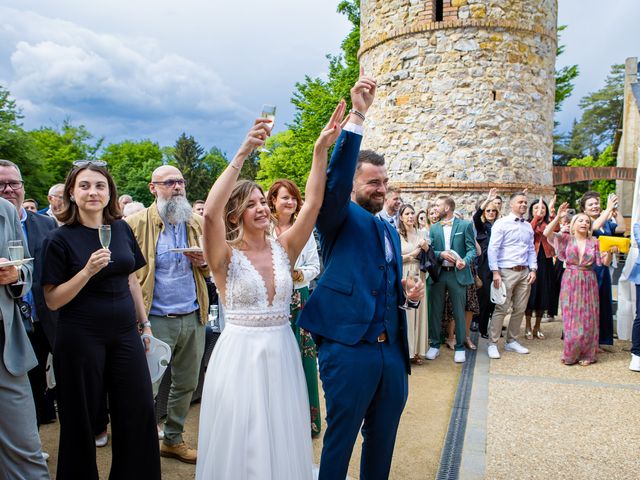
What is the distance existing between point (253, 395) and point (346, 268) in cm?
80

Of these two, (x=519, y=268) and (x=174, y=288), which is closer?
(x=174, y=288)

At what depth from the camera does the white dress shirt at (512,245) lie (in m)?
7.27

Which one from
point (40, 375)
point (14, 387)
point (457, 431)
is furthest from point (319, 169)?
point (40, 375)

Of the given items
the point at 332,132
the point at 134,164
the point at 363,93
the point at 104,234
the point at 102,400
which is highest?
the point at 134,164

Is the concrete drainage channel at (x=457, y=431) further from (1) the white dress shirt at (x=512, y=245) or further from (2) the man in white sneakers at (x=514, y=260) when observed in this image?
(1) the white dress shirt at (x=512, y=245)

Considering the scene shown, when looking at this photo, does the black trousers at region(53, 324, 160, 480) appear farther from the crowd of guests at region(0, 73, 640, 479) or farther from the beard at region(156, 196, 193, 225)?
the beard at region(156, 196, 193, 225)

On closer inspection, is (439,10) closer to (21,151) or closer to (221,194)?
(221,194)

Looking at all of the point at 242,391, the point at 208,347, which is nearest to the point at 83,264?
the point at 242,391

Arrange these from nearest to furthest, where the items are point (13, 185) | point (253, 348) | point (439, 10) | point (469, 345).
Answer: point (253, 348) < point (13, 185) < point (469, 345) < point (439, 10)

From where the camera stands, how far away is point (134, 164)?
61.1m

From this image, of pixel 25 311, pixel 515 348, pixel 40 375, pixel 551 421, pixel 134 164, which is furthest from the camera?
pixel 134 164

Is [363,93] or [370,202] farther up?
[363,93]

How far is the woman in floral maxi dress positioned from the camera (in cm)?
671

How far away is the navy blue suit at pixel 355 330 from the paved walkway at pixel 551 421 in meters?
1.56
